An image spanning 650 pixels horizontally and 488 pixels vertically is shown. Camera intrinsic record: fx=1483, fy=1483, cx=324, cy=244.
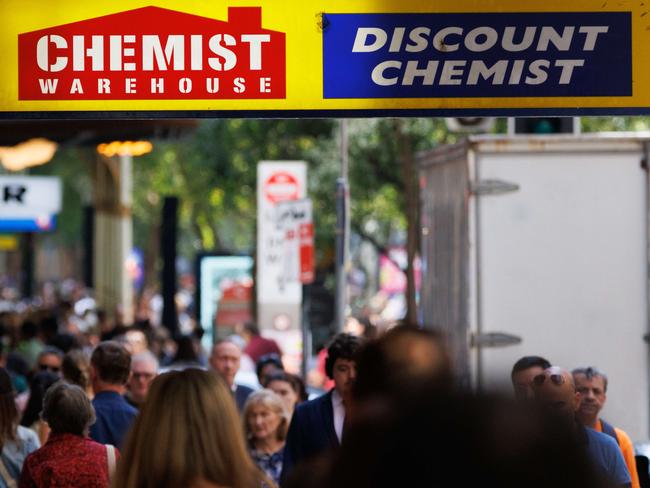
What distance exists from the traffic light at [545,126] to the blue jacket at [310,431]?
19.6 feet

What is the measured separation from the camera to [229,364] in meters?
11.2

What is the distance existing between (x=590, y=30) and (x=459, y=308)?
180 inches

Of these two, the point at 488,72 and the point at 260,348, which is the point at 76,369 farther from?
the point at 260,348

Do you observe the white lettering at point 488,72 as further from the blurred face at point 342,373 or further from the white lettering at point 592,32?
the blurred face at point 342,373

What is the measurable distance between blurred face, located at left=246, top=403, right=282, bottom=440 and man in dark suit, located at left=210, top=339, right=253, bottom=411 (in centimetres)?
242

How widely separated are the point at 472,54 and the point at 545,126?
644cm

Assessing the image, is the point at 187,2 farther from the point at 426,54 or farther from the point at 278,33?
the point at 426,54

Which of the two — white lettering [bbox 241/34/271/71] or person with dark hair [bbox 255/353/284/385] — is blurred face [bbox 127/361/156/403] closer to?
person with dark hair [bbox 255/353/284/385]

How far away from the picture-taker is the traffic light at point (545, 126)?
1261cm

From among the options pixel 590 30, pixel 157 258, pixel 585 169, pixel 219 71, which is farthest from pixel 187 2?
pixel 157 258

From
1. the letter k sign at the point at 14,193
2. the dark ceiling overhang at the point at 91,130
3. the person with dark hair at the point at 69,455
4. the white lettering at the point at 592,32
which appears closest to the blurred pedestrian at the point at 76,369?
the person with dark hair at the point at 69,455

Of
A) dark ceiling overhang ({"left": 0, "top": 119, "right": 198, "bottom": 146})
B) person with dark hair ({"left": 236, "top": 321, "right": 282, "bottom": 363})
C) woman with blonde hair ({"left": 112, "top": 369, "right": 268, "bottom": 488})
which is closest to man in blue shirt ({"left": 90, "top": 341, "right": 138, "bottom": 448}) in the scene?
woman with blonde hair ({"left": 112, "top": 369, "right": 268, "bottom": 488})

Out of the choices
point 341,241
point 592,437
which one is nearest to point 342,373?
point 592,437

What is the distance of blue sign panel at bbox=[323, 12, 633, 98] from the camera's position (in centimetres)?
642
